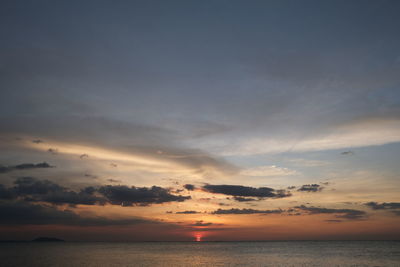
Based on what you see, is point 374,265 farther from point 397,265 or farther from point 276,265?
point 276,265

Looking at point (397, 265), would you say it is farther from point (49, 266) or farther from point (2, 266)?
point (2, 266)

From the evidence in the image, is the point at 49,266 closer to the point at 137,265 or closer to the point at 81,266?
the point at 81,266

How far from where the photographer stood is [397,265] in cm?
11175

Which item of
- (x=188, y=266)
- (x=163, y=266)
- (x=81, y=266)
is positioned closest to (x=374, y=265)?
(x=188, y=266)

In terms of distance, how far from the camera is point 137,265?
110688 millimetres

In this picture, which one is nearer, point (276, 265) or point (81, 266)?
point (81, 266)

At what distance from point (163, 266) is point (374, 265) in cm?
7215

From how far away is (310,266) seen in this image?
109m

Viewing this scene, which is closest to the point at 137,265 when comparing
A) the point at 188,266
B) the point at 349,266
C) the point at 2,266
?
the point at 188,266

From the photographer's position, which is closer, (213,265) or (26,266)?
(26,266)

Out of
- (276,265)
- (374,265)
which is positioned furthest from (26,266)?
(374,265)

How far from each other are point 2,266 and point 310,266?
10133 cm

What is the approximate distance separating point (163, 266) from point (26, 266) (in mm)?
43844

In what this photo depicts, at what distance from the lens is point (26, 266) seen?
10338cm
